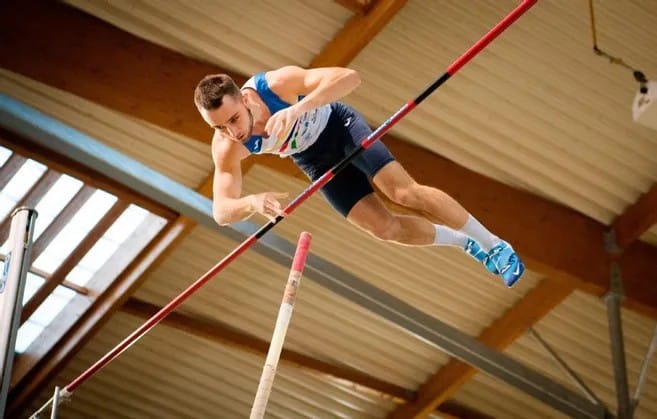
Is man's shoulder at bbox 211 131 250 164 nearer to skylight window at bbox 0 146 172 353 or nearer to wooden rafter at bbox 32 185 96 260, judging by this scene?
skylight window at bbox 0 146 172 353

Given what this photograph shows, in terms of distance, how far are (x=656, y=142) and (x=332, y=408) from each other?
4.06m

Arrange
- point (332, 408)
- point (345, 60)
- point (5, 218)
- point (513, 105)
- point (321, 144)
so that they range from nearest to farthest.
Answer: point (321, 144) < point (345, 60) < point (513, 105) < point (5, 218) < point (332, 408)

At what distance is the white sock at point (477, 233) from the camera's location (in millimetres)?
4141

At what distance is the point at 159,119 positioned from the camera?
5.93 m

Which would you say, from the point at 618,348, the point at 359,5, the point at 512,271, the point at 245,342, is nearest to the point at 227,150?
the point at 512,271

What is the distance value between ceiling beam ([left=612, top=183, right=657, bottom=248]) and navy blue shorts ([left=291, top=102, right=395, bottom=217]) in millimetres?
3527

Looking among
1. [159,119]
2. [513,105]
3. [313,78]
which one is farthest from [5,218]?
[313,78]

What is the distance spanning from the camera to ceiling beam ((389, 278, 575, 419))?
25.2 ft

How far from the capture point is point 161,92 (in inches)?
232

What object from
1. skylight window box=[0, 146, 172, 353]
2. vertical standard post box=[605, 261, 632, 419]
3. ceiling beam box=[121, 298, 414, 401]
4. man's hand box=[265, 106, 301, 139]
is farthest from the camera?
ceiling beam box=[121, 298, 414, 401]

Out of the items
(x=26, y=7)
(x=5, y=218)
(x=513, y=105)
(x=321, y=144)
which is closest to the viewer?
(x=321, y=144)

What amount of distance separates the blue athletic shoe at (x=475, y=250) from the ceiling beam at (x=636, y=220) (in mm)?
3236

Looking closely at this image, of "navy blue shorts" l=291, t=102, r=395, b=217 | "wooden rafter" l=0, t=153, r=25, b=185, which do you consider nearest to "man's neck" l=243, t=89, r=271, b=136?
"navy blue shorts" l=291, t=102, r=395, b=217

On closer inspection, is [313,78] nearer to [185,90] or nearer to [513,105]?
[185,90]
